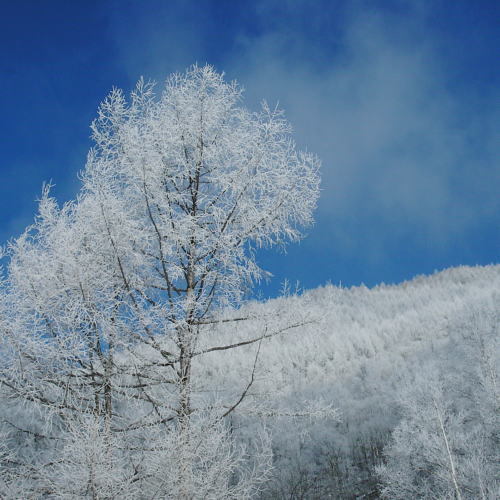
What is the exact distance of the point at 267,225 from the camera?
4.65 metres

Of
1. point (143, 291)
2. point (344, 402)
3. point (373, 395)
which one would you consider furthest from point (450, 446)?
point (373, 395)

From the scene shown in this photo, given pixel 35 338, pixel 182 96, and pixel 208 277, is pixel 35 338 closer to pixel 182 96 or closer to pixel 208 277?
pixel 208 277

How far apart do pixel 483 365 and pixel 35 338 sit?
3131 centimetres

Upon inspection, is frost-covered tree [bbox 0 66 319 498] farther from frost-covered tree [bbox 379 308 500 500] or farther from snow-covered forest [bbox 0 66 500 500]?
frost-covered tree [bbox 379 308 500 500]

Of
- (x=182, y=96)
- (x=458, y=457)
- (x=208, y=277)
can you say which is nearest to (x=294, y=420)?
(x=208, y=277)

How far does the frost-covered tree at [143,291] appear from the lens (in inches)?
139

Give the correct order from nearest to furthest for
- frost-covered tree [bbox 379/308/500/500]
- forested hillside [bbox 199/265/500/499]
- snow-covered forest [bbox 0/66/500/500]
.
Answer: snow-covered forest [bbox 0/66/500/500]
forested hillside [bbox 199/265/500/499]
frost-covered tree [bbox 379/308/500/500]

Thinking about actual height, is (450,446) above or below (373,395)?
below

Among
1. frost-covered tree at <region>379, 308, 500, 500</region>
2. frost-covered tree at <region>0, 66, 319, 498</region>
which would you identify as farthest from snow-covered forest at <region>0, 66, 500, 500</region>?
frost-covered tree at <region>379, 308, 500, 500</region>

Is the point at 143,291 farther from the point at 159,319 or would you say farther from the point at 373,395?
→ the point at 373,395

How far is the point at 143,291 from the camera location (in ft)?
13.6

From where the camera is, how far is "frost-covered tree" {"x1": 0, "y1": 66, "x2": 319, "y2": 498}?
11.6 ft

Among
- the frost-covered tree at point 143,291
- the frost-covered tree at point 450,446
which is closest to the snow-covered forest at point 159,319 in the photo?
the frost-covered tree at point 143,291

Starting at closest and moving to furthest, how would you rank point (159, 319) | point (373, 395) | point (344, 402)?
point (159, 319) < point (344, 402) < point (373, 395)
